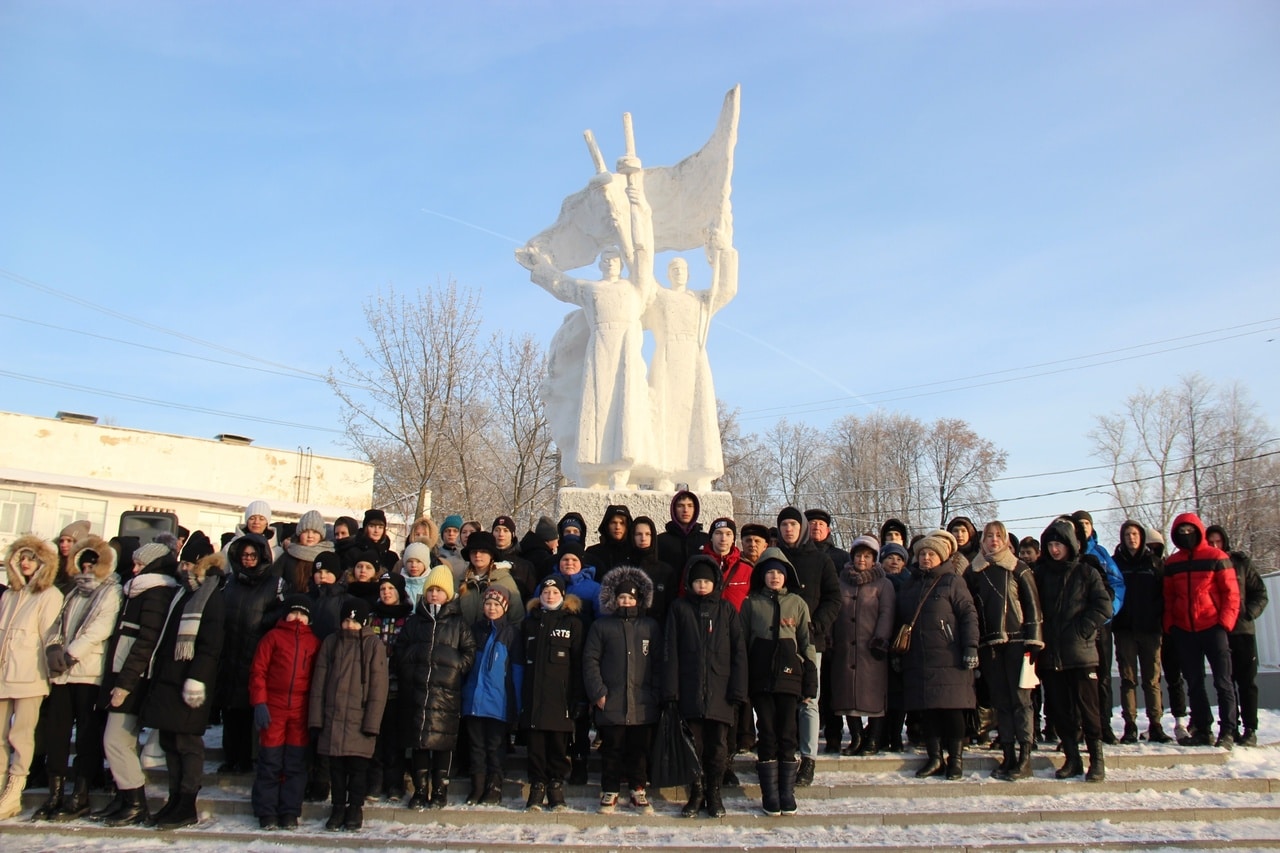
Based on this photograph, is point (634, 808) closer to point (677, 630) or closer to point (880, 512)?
point (677, 630)

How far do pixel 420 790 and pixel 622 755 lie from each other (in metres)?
1.02

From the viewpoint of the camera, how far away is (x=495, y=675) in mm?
5125

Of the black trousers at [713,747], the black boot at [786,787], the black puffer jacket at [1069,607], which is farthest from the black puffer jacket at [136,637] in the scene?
the black puffer jacket at [1069,607]

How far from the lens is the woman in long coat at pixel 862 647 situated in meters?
5.55

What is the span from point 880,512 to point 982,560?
27218mm

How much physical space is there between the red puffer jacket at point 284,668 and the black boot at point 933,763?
10.5 feet

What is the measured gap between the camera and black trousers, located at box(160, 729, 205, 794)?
4.90 m

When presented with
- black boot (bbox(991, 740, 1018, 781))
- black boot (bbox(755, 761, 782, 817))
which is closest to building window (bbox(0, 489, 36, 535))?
black boot (bbox(755, 761, 782, 817))

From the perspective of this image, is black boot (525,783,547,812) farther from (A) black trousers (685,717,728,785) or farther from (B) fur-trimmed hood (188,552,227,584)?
(B) fur-trimmed hood (188,552,227,584)

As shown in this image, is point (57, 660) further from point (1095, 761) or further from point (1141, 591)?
point (1141, 591)

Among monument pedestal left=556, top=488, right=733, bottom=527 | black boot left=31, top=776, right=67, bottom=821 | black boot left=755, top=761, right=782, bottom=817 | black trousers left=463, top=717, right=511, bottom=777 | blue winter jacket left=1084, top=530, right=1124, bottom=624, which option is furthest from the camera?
monument pedestal left=556, top=488, right=733, bottom=527

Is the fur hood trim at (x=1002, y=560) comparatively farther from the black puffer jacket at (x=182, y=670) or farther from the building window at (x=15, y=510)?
the building window at (x=15, y=510)

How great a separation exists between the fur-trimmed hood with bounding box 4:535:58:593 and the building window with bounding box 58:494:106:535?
1732 centimetres

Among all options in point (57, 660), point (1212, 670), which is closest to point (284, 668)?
point (57, 660)
